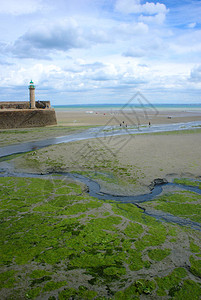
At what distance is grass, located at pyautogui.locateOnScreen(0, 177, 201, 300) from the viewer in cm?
467

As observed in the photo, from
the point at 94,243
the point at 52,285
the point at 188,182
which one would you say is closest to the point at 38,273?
the point at 52,285

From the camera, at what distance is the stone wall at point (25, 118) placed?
37.4 meters

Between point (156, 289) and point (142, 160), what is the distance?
10439mm

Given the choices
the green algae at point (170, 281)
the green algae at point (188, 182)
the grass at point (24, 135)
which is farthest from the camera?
the grass at point (24, 135)

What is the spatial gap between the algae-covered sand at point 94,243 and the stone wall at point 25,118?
28383mm

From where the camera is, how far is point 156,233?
6.62 m

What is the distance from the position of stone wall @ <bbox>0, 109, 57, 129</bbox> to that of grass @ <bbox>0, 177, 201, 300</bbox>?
1238 inches

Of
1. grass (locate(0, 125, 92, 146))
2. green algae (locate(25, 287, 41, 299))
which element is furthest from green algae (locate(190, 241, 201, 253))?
grass (locate(0, 125, 92, 146))

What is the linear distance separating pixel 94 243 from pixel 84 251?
1.39 feet

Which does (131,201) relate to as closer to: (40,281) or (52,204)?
(52,204)

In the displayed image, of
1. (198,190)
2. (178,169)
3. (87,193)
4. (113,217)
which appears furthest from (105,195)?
(178,169)

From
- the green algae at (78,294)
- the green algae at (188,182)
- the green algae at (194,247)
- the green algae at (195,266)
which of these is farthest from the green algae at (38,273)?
the green algae at (188,182)

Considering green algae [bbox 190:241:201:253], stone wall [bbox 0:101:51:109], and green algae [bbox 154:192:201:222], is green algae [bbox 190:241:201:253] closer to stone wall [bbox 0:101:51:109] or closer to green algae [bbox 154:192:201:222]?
green algae [bbox 154:192:201:222]

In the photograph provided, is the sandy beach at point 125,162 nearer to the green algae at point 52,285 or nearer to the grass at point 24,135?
the green algae at point 52,285
